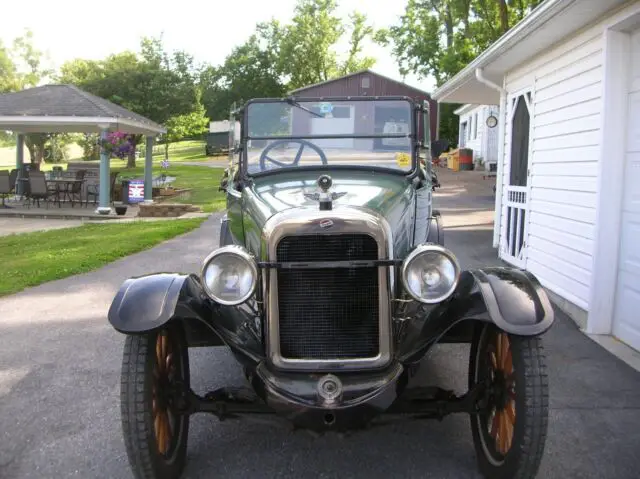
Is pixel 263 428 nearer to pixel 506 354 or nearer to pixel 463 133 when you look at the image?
pixel 506 354

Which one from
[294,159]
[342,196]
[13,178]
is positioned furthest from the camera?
[13,178]

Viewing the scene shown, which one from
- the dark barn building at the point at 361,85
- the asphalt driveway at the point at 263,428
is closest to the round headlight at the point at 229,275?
the asphalt driveway at the point at 263,428

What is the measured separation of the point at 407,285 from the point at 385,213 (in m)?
0.48

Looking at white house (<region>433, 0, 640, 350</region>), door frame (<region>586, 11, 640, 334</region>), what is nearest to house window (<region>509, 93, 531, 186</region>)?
white house (<region>433, 0, 640, 350</region>)

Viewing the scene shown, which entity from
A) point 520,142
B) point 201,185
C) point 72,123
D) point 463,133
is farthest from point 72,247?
point 463,133

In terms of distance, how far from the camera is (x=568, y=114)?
6199 millimetres

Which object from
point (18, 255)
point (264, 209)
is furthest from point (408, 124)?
point (18, 255)

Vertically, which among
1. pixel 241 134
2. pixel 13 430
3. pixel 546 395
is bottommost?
pixel 13 430

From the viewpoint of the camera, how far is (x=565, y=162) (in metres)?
6.27

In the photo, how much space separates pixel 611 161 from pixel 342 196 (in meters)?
3.04

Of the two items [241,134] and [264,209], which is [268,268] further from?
[241,134]

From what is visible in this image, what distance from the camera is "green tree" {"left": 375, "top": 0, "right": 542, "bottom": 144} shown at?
84.3 feet

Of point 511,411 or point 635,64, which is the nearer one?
point 511,411

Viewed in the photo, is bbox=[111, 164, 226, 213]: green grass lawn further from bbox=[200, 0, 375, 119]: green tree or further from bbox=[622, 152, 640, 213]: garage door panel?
bbox=[200, 0, 375, 119]: green tree
